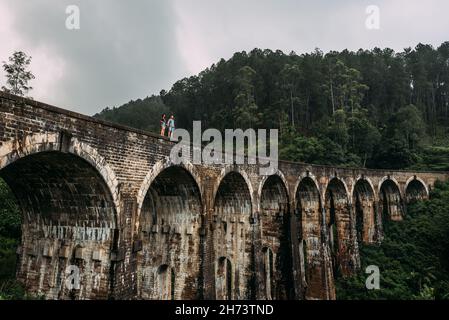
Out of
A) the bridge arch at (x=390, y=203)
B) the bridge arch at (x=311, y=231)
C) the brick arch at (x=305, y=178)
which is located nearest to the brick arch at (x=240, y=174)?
the brick arch at (x=305, y=178)

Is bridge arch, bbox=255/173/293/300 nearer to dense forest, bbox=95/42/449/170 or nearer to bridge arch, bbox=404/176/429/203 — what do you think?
dense forest, bbox=95/42/449/170

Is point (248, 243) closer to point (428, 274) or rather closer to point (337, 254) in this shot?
point (337, 254)

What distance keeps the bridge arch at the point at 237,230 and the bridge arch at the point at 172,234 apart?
2143 mm

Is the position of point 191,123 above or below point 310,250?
above

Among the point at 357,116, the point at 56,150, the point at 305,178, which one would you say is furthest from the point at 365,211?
the point at 56,150

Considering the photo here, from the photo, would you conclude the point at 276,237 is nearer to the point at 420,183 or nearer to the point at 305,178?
the point at 305,178

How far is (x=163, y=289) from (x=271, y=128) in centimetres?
2921

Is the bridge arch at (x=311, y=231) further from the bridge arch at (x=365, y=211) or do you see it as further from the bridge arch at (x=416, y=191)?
the bridge arch at (x=416, y=191)

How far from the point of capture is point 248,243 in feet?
44.9

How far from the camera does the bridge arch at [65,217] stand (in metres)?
7.32

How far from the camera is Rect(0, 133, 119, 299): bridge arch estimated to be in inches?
288

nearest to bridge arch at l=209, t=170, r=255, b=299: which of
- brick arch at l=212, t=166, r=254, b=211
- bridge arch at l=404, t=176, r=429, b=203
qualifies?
brick arch at l=212, t=166, r=254, b=211

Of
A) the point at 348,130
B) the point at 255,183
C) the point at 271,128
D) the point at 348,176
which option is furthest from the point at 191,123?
the point at 255,183
